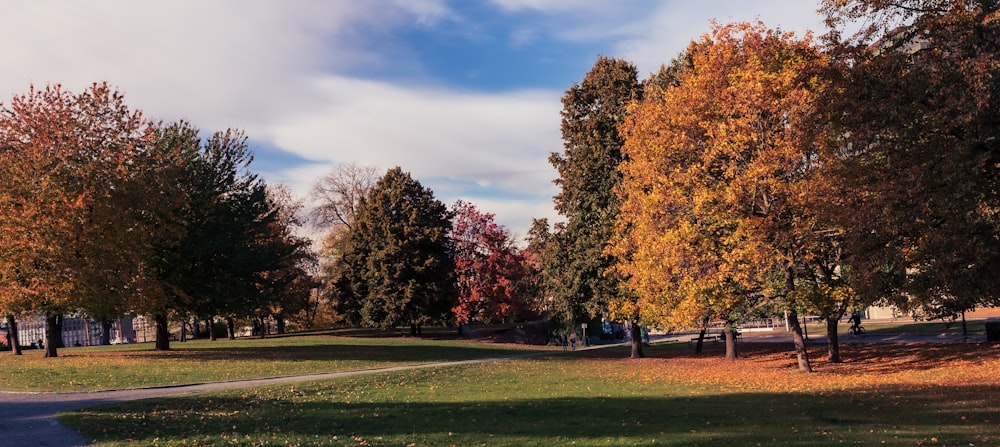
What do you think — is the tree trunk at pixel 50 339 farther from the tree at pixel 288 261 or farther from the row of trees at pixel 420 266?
the row of trees at pixel 420 266

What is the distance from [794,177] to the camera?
22.9m

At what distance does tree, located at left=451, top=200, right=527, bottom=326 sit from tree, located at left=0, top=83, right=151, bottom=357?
26.5m

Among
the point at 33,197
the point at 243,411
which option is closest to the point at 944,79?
the point at 243,411

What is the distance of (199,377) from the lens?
78.9 ft

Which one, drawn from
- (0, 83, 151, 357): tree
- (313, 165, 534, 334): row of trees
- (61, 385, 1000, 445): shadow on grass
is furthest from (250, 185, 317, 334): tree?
(61, 385, 1000, 445): shadow on grass

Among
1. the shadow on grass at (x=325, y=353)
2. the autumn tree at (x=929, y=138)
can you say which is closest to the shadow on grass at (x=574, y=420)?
the autumn tree at (x=929, y=138)

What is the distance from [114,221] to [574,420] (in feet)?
81.5

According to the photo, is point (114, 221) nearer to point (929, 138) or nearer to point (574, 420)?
point (574, 420)

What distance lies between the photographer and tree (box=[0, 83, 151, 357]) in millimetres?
28750

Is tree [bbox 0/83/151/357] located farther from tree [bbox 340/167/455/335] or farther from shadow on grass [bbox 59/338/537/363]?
tree [bbox 340/167/455/335]

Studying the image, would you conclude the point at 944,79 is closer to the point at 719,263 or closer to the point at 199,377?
the point at 719,263

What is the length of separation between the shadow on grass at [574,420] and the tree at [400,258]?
36.7 metres

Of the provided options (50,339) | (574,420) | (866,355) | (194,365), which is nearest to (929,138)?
(574,420)

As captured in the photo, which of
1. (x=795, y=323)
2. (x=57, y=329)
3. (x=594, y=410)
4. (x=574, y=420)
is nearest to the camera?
(x=574, y=420)
